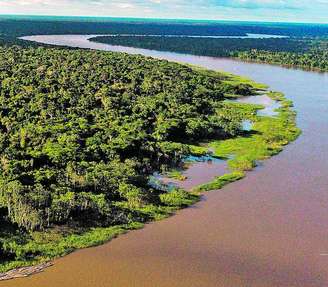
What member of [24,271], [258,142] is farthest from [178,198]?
[258,142]

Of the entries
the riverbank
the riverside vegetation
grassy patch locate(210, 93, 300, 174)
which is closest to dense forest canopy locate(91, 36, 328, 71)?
the riverside vegetation

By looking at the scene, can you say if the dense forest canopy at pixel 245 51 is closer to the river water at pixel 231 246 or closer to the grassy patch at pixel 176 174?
the grassy patch at pixel 176 174

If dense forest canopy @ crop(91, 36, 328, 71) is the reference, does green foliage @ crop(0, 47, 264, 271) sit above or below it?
below

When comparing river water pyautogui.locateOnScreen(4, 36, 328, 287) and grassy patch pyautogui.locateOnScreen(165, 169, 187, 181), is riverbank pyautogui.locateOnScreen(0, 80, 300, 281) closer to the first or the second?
grassy patch pyautogui.locateOnScreen(165, 169, 187, 181)

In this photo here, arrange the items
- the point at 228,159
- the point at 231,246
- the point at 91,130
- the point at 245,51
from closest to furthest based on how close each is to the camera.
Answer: the point at 231,246 < the point at 228,159 < the point at 91,130 < the point at 245,51

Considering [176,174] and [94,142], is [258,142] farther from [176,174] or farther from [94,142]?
[94,142]

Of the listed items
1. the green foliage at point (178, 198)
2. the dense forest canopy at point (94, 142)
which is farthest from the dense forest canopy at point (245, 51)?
the green foliage at point (178, 198)

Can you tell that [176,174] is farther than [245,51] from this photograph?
No
